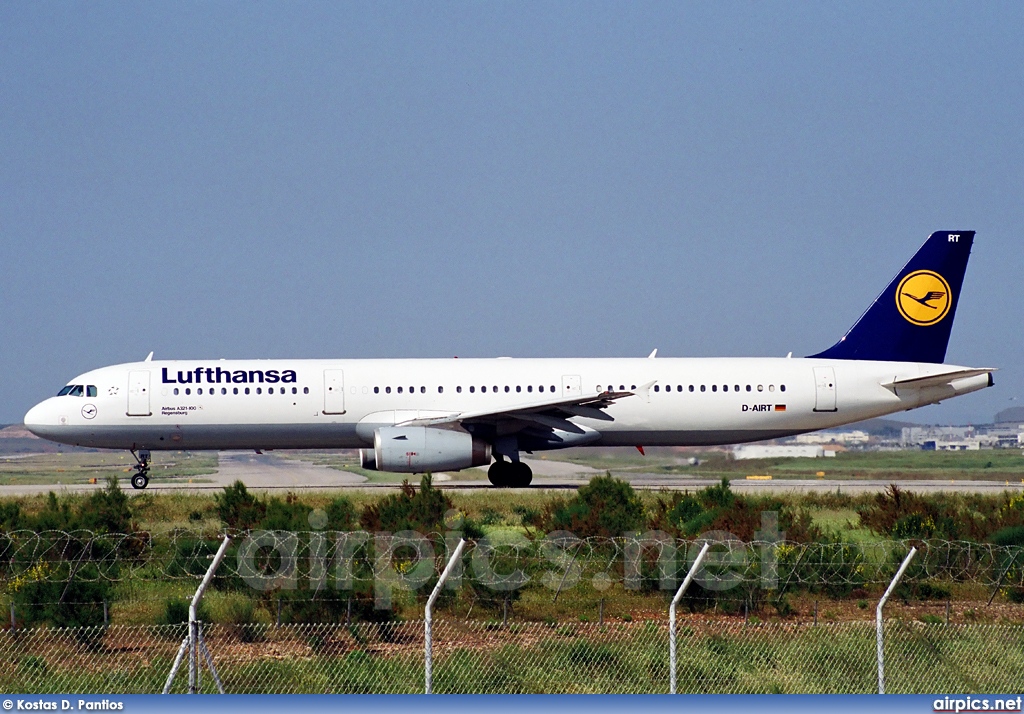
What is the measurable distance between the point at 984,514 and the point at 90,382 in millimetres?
20535

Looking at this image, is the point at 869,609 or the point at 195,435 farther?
the point at 195,435

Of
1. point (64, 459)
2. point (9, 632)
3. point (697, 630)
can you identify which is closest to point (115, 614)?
point (9, 632)

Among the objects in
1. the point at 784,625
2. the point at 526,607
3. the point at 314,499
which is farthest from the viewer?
the point at 314,499

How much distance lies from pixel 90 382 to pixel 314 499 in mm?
7338

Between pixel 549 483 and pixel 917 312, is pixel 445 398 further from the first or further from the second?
pixel 917 312

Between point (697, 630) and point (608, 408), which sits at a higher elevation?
point (608, 408)

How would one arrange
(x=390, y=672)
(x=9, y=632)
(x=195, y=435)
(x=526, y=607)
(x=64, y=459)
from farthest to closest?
(x=64, y=459)
(x=195, y=435)
(x=526, y=607)
(x=9, y=632)
(x=390, y=672)

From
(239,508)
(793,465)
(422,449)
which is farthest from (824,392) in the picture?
(239,508)

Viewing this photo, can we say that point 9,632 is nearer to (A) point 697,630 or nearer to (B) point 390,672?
(B) point 390,672

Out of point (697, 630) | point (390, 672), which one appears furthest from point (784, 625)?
point (390, 672)

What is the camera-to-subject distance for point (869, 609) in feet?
52.3

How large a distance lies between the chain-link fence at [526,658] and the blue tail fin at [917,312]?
18.2 meters
